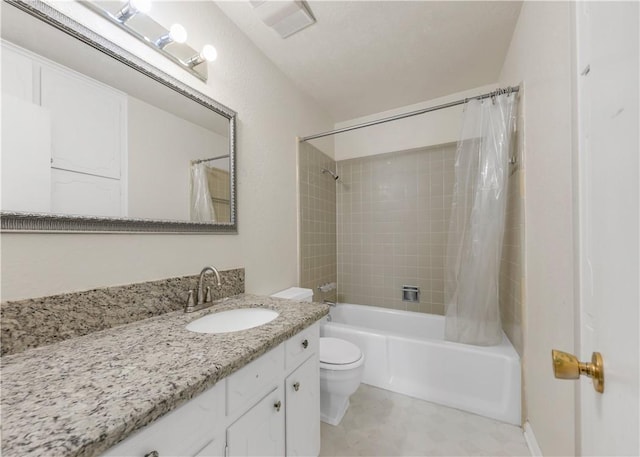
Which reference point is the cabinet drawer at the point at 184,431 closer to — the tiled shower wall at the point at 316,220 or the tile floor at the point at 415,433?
the tile floor at the point at 415,433

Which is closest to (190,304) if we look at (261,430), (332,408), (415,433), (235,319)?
(235,319)

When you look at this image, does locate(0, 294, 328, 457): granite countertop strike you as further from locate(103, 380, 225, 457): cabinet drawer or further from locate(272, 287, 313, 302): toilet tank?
locate(272, 287, 313, 302): toilet tank

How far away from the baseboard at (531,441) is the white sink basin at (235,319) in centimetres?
147

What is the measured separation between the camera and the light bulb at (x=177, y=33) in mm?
1104

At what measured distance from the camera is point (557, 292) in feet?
3.35

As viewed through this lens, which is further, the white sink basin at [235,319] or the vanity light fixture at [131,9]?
the white sink basin at [235,319]

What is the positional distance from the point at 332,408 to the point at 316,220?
58.7 inches

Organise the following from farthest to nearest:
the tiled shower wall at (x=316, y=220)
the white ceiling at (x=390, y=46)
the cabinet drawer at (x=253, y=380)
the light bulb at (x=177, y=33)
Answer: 1. the tiled shower wall at (x=316, y=220)
2. the white ceiling at (x=390, y=46)
3. the light bulb at (x=177, y=33)
4. the cabinet drawer at (x=253, y=380)

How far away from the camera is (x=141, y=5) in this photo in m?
0.97

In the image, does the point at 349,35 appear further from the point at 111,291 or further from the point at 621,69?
the point at 111,291

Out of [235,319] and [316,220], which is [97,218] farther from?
[316,220]

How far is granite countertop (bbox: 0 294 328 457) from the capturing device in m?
0.41

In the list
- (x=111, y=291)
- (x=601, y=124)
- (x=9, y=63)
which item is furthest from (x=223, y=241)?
(x=601, y=124)

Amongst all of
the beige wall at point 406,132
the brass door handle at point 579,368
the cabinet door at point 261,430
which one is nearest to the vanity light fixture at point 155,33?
the cabinet door at point 261,430
